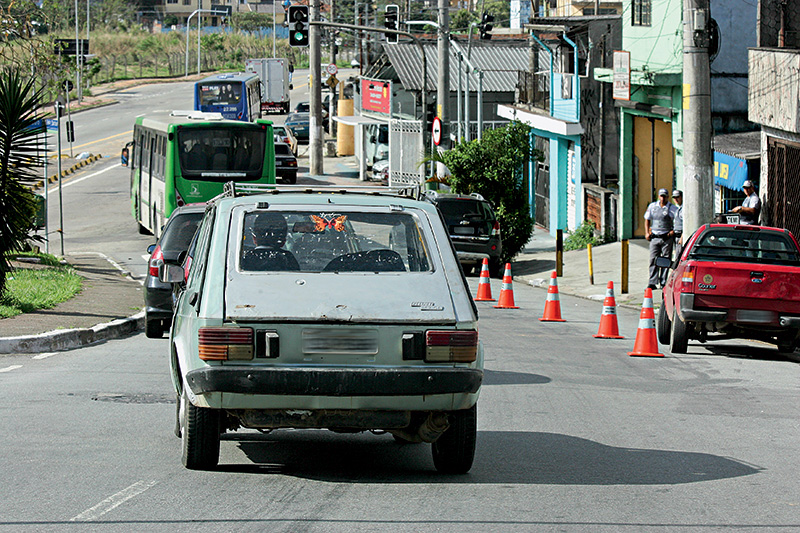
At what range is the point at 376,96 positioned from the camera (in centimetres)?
5050

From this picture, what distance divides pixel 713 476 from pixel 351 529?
2.79 meters

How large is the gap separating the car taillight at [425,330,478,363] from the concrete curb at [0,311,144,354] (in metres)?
8.29

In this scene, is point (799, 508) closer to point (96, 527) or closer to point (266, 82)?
point (96, 527)

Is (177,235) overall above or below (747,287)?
above

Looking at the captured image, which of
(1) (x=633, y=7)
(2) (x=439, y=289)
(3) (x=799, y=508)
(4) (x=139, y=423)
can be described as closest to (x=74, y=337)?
(4) (x=139, y=423)

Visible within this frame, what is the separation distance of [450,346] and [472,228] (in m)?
18.5

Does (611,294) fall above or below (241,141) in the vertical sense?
below

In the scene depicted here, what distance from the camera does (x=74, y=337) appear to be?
46.5ft

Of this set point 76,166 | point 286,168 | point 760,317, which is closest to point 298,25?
point 286,168

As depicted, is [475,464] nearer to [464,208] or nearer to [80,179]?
[464,208]

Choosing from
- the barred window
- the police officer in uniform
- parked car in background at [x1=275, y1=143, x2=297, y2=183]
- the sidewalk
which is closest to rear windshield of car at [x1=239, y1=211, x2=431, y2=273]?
the sidewalk

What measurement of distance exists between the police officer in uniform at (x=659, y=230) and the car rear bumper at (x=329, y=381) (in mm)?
14959

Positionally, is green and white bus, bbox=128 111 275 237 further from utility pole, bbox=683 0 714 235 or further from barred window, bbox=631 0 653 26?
utility pole, bbox=683 0 714 235

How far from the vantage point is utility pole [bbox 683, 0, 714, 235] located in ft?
57.8
